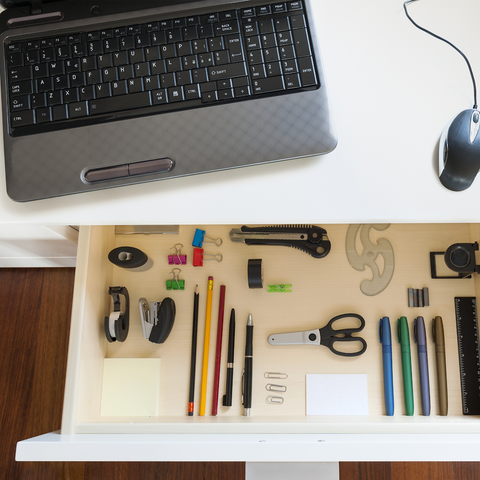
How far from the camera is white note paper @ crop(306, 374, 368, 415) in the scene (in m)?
0.68

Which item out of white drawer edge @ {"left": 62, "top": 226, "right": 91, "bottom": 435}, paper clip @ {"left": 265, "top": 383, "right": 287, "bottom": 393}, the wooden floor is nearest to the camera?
white drawer edge @ {"left": 62, "top": 226, "right": 91, "bottom": 435}

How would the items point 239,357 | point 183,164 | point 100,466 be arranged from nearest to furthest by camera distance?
point 183,164 → point 239,357 → point 100,466

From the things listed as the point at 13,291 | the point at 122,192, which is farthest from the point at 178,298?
the point at 13,291

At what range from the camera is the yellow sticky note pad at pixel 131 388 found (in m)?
0.70

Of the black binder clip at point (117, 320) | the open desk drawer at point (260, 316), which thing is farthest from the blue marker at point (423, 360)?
the black binder clip at point (117, 320)

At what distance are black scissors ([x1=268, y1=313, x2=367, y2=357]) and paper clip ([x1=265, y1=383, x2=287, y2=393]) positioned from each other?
7cm

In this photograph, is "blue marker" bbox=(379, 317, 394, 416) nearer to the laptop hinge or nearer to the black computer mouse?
the black computer mouse

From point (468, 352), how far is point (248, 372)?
379mm

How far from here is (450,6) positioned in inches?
21.7

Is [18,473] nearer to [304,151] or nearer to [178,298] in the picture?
[178,298]

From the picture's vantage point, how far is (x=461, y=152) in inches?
18.2

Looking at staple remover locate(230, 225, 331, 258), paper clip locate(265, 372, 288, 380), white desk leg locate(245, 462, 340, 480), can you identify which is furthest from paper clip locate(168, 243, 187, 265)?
white desk leg locate(245, 462, 340, 480)

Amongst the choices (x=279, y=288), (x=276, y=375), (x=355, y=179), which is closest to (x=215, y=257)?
(x=279, y=288)

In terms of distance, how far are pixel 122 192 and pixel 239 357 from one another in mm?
381
